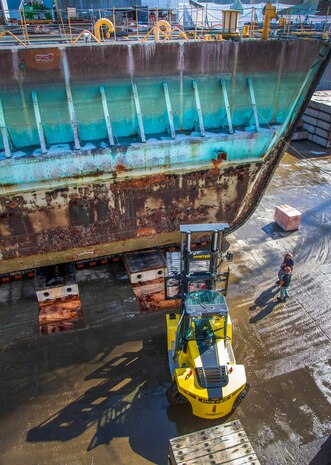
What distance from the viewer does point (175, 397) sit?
643 cm

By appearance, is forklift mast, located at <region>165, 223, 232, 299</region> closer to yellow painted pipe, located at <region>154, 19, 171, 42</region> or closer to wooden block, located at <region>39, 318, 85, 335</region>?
wooden block, located at <region>39, 318, 85, 335</region>

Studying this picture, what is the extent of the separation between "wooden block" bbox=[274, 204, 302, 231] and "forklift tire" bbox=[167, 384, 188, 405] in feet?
23.7

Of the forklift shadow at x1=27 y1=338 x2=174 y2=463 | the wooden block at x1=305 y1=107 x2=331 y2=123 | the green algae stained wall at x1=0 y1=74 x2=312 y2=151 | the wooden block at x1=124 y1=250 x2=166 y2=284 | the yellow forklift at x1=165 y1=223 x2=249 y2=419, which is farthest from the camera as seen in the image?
the wooden block at x1=305 y1=107 x2=331 y2=123

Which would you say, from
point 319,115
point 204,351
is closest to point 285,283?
point 204,351

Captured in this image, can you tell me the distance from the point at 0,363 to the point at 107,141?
→ 5.33 meters

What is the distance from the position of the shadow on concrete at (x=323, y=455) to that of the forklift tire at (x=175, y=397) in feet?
7.45

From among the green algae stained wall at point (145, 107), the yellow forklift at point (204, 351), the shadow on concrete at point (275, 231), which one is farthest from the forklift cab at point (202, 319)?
the shadow on concrete at point (275, 231)

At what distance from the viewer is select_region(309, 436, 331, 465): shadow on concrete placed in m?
5.82

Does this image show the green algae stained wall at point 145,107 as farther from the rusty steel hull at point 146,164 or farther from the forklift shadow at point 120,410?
the forklift shadow at point 120,410

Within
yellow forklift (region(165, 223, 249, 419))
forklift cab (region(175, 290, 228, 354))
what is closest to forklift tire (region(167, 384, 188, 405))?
yellow forklift (region(165, 223, 249, 419))

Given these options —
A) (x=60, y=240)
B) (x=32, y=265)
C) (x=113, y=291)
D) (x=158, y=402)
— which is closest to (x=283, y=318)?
(x=158, y=402)

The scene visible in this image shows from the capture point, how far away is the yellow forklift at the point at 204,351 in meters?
5.98

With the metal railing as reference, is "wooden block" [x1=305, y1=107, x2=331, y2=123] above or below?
below

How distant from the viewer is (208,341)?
6.40 metres
